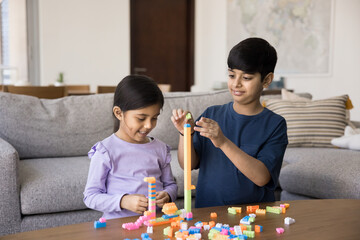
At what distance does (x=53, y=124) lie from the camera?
242cm

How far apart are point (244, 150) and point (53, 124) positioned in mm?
1407

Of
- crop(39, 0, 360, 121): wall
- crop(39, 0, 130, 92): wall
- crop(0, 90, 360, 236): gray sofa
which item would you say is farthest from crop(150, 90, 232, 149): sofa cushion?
crop(39, 0, 130, 92): wall

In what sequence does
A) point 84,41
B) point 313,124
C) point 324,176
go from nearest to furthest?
point 324,176, point 313,124, point 84,41

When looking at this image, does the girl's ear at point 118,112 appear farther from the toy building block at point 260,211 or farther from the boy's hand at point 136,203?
the toy building block at point 260,211

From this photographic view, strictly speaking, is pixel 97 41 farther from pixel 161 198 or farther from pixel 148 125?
pixel 161 198

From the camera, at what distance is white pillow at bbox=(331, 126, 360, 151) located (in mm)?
2539

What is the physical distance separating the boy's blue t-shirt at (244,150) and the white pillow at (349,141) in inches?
51.8

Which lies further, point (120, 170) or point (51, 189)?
point (51, 189)

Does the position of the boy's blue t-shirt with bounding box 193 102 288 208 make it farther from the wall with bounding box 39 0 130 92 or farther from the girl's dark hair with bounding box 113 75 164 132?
the wall with bounding box 39 0 130 92

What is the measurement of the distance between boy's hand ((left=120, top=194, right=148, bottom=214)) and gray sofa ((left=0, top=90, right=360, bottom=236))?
831 millimetres

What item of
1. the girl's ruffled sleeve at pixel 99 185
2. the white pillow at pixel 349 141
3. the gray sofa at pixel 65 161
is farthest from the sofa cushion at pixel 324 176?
the girl's ruffled sleeve at pixel 99 185

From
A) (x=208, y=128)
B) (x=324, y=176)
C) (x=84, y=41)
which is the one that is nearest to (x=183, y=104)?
(x=324, y=176)

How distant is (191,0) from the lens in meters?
7.02

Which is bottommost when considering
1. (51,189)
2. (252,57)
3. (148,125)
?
(51,189)
